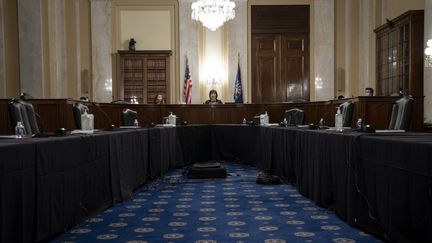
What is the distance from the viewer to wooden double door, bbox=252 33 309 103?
1282 centimetres

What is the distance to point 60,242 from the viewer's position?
9.47 feet

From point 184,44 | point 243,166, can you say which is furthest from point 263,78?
point 243,166

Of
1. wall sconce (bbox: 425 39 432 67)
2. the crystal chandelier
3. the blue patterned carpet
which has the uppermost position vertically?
the crystal chandelier

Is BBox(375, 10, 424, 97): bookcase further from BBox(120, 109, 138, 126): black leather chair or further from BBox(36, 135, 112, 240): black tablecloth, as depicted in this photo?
BBox(36, 135, 112, 240): black tablecloth

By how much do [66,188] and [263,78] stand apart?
33.9ft

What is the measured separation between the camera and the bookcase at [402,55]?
28.6 feet

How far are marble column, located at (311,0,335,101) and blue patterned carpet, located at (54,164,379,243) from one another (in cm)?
799

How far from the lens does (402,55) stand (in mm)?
9141

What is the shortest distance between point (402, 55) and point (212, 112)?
439 cm

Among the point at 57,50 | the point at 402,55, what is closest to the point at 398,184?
the point at 402,55

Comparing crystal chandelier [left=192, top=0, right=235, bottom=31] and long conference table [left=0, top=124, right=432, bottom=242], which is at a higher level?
crystal chandelier [left=192, top=0, right=235, bottom=31]

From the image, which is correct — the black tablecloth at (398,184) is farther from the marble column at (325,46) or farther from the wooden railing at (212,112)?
the marble column at (325,46)

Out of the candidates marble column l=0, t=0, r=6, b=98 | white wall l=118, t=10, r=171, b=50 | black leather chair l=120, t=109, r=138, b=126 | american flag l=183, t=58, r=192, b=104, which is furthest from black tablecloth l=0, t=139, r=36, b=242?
white wall l=118, t=10, r=171, b=50

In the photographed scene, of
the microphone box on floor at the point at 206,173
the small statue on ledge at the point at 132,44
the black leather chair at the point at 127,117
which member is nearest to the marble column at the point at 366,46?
the small statue on ledge at the point at 132,44
